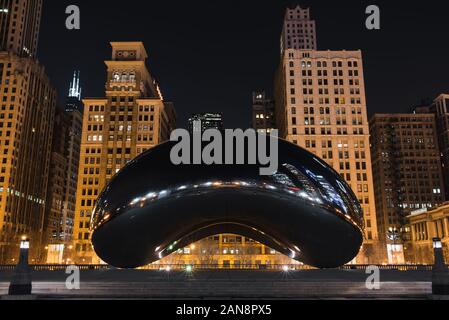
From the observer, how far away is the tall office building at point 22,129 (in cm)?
9881

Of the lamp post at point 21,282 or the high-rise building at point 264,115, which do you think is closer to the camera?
the lamp post at point 21,282

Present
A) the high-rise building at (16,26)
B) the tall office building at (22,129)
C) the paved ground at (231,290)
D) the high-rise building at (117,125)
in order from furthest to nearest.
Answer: the high-rise building at (16,26)
the high-rise building at (117,125)
the tall office building at (22,129)
the paved ground at (231,290)

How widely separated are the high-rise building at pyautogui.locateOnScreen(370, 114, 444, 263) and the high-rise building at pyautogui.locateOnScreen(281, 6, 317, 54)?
49250 millimetres

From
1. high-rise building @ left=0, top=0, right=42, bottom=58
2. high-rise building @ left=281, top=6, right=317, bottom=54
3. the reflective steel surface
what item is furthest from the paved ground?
high-rise building @ left=0, top=0, right=42, bottom=58

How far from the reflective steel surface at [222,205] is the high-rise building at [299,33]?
355 feet

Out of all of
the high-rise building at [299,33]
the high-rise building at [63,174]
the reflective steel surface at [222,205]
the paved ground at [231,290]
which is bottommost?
the paved ground at [231,290]

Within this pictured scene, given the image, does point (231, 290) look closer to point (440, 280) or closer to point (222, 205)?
point (222, 205)

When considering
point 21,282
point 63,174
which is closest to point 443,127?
point 63,174

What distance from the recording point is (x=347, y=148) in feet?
315

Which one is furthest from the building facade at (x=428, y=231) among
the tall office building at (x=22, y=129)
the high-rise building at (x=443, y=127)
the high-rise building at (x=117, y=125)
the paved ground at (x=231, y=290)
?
the tall office building at (x=22, y=129)

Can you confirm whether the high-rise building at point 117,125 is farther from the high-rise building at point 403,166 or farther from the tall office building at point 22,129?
the high-rise building at point 403,166

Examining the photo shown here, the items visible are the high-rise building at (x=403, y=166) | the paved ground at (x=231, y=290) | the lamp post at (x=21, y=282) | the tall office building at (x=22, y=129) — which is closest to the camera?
the lamp post at (x=21, y=282)

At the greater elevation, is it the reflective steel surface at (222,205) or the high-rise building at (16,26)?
the high-rise building at (16,26)
